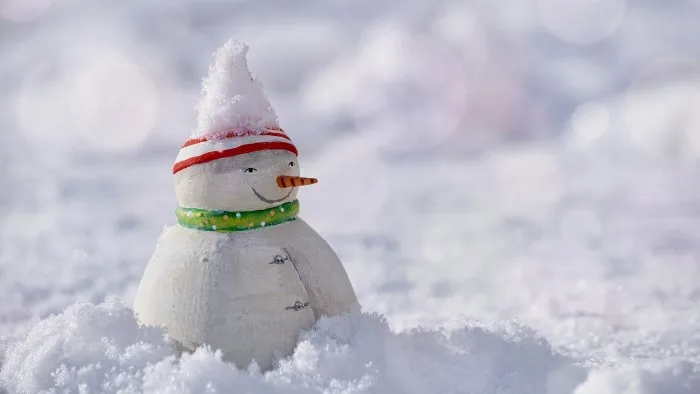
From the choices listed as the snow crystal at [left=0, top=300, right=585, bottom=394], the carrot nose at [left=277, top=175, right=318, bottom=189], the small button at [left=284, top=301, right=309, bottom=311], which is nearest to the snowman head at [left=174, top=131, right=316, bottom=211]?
the carrot nose at [left=277, top=175, right=318, bottom=189]

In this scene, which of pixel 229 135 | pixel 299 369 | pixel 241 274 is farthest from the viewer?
pixel 229 135

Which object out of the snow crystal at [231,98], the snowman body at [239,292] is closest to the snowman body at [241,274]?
the snowman body at [239,292]

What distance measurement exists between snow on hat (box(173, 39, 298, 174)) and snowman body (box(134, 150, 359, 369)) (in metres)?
0.04

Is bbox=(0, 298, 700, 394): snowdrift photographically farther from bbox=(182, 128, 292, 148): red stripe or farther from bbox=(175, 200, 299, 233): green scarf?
bbox=(182, 128, 292, 148): red stripe

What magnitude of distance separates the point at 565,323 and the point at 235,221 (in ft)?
6.89

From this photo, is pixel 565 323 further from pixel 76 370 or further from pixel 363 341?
pixel 76 370

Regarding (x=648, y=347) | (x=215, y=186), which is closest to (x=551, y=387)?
(x=648, y=347)

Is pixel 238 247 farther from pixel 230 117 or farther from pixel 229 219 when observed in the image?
pixel 230 117

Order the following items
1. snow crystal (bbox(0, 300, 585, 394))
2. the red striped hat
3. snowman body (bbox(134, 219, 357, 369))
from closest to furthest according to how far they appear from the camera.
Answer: snow crystal (bbox(0, 300, 585, 394)) → snowman body (bbox(134, 219, 357, 369)) → the red striped hat

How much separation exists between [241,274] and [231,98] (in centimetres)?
69

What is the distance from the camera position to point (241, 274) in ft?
10.7

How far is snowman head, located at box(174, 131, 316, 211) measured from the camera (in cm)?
333

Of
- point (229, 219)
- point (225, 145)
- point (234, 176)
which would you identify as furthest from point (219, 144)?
point (229, 219)

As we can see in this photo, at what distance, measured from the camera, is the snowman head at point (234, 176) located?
3.33 metres
